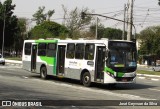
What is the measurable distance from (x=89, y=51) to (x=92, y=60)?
65 centimetres

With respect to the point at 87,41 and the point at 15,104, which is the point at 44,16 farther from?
the point at 15,104

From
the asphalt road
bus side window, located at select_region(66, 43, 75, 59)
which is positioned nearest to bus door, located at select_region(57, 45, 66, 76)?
bus side window, located at select_region(66, 43, 75, 59)

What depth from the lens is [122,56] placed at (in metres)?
21.6

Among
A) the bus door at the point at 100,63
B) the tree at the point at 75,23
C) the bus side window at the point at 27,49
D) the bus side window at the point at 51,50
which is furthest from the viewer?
the tree at the point at 75,23

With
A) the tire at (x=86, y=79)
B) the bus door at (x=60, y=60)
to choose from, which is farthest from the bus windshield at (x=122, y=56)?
the bus door at (x=60, y=60)

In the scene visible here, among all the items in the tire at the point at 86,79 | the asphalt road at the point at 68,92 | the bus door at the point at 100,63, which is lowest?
the asphalt road at the point at 68,92

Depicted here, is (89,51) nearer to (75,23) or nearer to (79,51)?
(79,51)

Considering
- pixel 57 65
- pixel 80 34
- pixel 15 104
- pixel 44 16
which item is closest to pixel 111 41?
pixel 57 65

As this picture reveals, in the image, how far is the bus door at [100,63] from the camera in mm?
21484

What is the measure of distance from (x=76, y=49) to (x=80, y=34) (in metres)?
63.5

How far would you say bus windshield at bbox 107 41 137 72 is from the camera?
2128 centimetres

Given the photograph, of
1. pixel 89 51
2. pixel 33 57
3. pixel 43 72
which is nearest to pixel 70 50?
pixel 89 51

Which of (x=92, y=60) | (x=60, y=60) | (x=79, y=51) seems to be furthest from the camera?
(x=60, y=60)

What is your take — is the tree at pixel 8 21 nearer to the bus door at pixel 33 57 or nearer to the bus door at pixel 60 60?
the bus door at pixel 33 57
